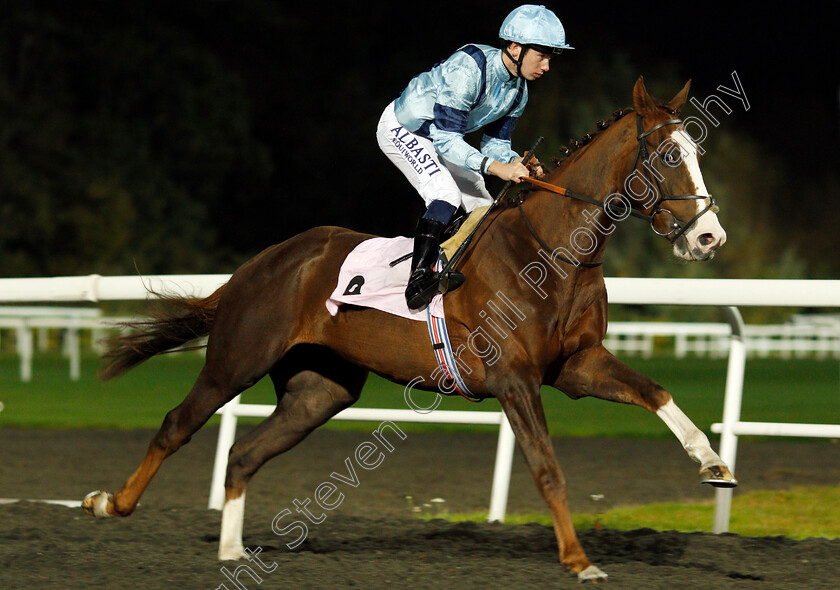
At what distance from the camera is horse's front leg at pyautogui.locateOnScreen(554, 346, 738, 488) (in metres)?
3.64

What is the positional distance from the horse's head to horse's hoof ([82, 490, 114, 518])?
91.5 inches

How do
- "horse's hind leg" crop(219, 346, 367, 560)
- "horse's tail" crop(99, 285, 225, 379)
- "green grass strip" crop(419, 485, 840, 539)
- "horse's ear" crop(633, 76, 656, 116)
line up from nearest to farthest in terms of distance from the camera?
"horse's ear" crop(633, 76, 656, 116)
"horse's hind leg" crop(219, 346, 367, 560)
"horse's tail" crop(99, 285, 225, 379)
"green grass strip" crop(419, 485, 840, 539)

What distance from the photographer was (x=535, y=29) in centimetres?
396

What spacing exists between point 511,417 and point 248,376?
1.14 meters

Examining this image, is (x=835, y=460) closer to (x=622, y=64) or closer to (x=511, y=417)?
(x=511, y=417)

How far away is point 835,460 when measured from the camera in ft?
23.7

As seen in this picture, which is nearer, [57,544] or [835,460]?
[57,544]

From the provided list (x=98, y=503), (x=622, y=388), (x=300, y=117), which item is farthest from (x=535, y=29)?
(x=300, y=117)

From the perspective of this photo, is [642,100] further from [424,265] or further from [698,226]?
[424,265]

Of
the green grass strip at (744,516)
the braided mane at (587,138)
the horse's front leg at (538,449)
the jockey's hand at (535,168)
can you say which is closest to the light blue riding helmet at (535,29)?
the braided mane at (587,138)

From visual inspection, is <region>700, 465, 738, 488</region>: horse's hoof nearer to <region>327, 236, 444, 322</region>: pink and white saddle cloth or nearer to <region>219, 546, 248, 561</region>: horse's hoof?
<region>327, 236, 444, 322</region>: pink and white saddle cloth

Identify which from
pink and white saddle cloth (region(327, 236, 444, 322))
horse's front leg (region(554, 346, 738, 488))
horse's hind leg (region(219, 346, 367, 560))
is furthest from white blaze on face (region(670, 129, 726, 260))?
horse's hind leg (region(219, 346, 367, 560))

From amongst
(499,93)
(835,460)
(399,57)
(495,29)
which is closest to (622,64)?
(495,29)

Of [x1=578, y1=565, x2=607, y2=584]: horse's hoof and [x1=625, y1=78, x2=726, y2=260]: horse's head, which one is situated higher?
[x1=625, y1=78, x2=726, y2=260]: horse's head
